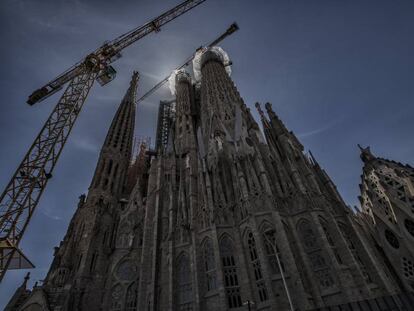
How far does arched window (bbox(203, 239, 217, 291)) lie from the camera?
24228 millimetres

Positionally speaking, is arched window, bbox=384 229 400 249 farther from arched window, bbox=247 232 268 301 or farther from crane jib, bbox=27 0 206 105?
crane jib, bbox=27 0 206 105

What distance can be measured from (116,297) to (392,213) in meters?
35.6

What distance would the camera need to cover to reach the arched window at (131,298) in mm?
30247

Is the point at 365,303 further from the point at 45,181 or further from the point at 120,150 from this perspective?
the point at 120,150

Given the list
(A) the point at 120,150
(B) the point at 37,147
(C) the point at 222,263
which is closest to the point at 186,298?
(C) the point at 222,263

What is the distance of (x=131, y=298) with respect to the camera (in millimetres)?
30938

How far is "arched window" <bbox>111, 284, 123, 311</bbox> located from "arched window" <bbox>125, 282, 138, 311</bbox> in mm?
845

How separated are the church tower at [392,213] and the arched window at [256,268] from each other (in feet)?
55.8

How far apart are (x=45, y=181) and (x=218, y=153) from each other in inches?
852

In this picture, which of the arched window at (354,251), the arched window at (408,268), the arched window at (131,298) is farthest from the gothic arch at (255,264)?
the arched window at (408,268)

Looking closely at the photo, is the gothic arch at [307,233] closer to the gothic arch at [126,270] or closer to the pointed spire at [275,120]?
the pointed spire at [275,120]

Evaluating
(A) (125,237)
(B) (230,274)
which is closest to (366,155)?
(B) (230,274)

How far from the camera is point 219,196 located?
30016mm

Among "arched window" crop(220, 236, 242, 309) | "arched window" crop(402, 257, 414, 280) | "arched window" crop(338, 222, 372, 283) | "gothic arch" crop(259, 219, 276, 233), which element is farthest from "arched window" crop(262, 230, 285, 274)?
"arched window" crop(402, 257, 414, 280)
